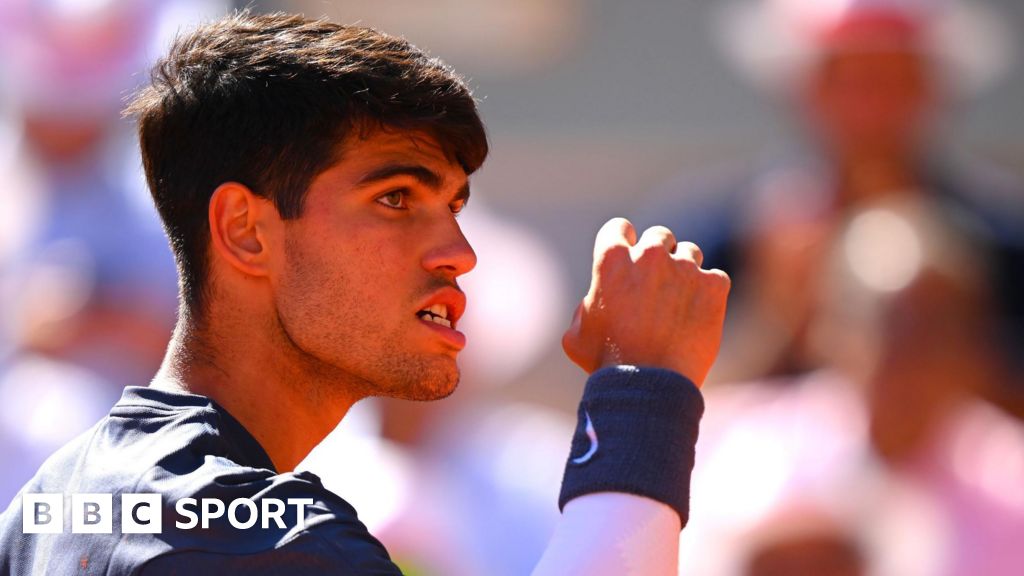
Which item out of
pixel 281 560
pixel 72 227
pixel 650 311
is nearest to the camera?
pixel 281 560

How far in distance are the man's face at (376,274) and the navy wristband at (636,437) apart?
0.77 feet

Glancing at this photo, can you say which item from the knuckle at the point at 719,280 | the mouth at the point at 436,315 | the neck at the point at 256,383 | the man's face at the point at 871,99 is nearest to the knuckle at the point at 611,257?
the knuckle at the point at 719,280

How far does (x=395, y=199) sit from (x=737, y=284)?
2827 mm

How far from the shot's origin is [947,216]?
4.29 m

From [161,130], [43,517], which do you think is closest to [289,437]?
[43,517]

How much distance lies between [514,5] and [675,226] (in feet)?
5.50

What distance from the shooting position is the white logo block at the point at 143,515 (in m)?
1.60

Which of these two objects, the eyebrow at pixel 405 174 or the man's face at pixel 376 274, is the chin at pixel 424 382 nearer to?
the man's face at pixel 376 274

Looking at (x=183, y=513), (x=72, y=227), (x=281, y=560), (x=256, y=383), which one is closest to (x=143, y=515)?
(x=183, y=513)

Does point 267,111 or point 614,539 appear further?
point 267,111

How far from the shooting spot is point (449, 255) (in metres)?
1.93

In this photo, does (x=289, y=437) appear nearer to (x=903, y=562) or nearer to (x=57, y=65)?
(x=903, y=562)

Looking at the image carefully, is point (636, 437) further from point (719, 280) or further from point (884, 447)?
point (884, 447)

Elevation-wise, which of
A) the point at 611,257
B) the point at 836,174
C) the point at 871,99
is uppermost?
the point at 871,99
